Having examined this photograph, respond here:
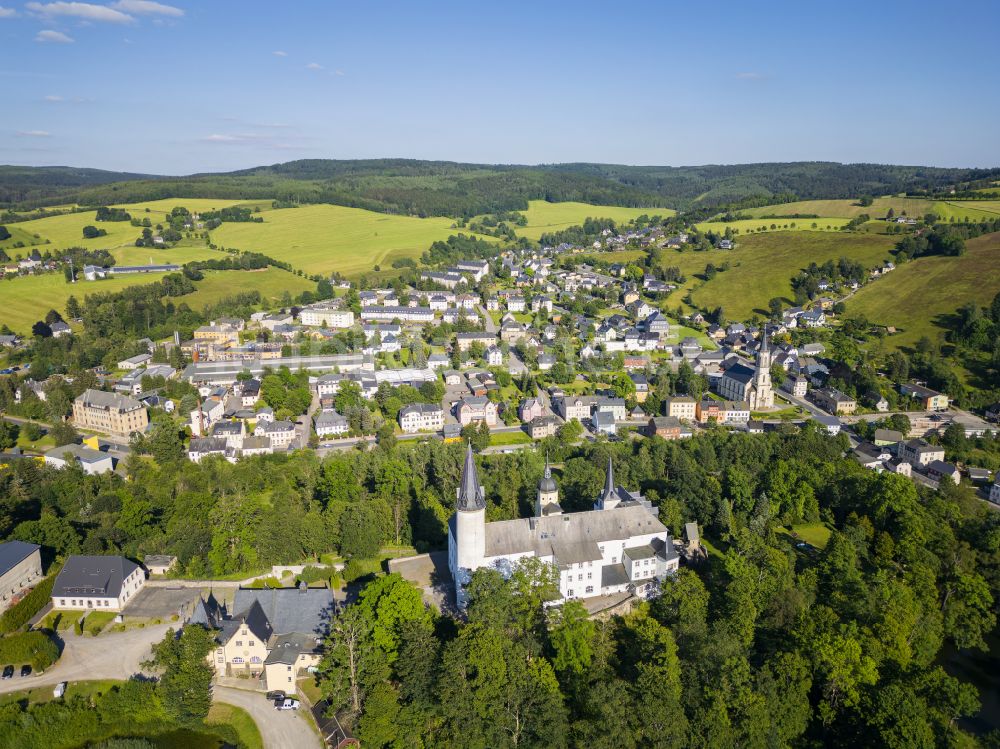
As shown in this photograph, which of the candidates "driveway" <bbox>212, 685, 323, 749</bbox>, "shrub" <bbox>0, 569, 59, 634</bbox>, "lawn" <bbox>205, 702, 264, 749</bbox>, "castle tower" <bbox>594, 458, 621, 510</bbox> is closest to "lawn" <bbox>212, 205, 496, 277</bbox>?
"shrub" <bbox>0, 569, 59, 634</bbox>

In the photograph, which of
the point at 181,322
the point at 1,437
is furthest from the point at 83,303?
the point at 1,437

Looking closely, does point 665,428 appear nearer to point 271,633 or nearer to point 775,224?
point 271,633

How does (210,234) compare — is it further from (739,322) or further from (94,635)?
(94,635)

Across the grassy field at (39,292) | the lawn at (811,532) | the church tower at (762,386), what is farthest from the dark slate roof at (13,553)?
the church tower at (762,386)

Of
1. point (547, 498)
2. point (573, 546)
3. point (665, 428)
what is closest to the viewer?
point (573, 546)

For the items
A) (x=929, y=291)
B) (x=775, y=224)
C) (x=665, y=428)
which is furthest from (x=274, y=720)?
(x=775, y=224)

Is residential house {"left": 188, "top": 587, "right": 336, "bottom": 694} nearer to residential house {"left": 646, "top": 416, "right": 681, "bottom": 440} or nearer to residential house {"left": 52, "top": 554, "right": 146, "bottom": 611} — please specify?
residential house {"left": 52, "top": 554, "right": 146, "bottom": 611}
